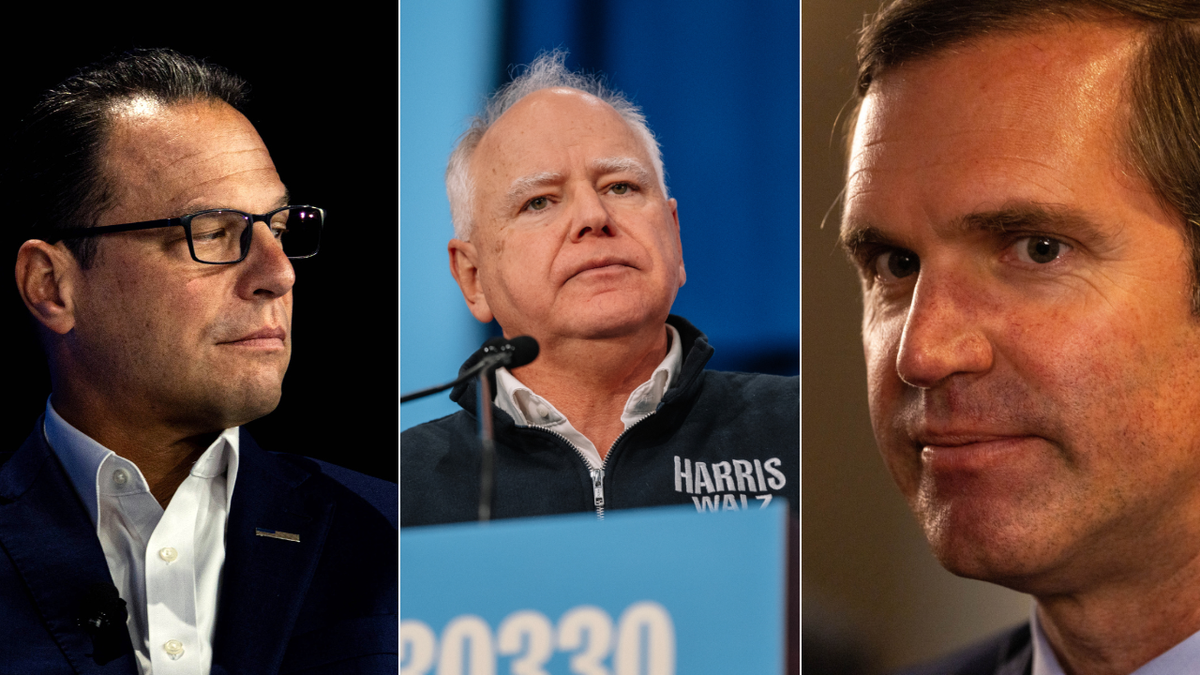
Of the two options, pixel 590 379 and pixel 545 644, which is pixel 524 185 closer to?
pixel 590 379

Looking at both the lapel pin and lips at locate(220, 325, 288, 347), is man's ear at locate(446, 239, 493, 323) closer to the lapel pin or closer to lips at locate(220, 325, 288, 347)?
lips at locate(220, 325, 288, 347)

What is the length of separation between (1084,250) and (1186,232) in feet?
0.70

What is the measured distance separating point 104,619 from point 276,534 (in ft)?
1.30

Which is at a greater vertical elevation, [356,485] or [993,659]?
[356,485]

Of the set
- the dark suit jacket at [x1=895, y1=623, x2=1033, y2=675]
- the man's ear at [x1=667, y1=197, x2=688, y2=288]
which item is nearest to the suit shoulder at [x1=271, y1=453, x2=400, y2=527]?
the man's ear at [x1=667, y1=197, x2=688, y2=288]

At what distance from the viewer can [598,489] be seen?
2762 mm

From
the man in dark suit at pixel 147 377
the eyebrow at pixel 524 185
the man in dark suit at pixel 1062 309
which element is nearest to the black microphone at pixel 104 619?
the man in dark suit at pixel 147 377

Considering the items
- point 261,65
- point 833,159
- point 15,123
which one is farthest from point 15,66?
point 833,159

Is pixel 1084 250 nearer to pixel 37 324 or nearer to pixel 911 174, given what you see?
Result: pixel 911 174

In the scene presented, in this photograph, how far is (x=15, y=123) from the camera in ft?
7.95

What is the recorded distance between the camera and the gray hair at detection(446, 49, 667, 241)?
275 cm

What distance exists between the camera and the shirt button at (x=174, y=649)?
2396 millimetres

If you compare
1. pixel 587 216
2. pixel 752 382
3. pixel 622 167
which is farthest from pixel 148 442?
pixel 752 382

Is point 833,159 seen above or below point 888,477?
above
